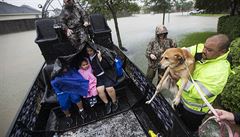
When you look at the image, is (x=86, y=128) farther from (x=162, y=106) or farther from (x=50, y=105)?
(x=162, y=106)

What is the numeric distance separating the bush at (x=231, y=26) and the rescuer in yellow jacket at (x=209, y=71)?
6998 millimetres

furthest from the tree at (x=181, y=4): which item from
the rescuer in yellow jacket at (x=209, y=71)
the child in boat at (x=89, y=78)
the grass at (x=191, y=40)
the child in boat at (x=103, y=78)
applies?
the rescuer in yellow jacket at (x=209, y=71)

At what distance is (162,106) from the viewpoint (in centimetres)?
204

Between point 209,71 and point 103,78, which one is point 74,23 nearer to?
point 103,78

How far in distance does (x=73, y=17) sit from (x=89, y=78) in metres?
2.24

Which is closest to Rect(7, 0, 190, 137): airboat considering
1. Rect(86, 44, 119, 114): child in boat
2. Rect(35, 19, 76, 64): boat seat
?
Rect(86, 44, 119, 114): child in boat

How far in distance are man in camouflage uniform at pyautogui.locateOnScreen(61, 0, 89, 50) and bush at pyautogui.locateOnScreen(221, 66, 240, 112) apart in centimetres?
333

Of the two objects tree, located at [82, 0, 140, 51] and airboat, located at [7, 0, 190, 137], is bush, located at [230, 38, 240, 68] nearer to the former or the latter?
airboat, located at [7, 0, 190, 137]

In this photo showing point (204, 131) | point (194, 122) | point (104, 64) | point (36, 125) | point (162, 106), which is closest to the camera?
point (194, 122)

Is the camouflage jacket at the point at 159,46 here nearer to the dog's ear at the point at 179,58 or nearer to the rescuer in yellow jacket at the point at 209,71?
the rescuer in yellow jacket at the point at 209,71

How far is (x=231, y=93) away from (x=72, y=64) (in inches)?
109

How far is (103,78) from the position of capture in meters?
2.93

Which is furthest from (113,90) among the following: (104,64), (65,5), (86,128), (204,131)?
(65,5)

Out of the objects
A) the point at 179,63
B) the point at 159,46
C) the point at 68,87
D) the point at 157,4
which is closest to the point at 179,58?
the point at 179,63
